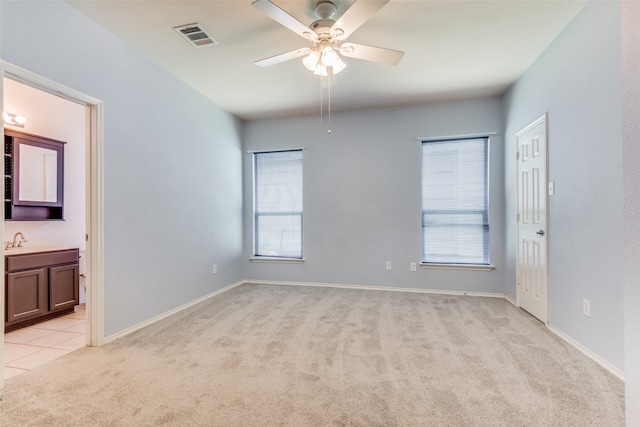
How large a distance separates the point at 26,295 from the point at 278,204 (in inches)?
123

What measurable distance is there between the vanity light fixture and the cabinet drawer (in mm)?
1550

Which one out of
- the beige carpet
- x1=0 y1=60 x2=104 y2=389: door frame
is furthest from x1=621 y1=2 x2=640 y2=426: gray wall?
x1=0 y1=60 x2=104 y2=389: door frame

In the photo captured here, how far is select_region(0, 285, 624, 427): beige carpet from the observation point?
1646 mm

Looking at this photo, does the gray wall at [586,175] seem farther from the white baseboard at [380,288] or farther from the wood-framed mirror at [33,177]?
the wood-framed mirror at [33,177]

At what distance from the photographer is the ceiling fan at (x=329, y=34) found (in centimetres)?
193

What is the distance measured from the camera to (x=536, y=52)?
2.95 metres

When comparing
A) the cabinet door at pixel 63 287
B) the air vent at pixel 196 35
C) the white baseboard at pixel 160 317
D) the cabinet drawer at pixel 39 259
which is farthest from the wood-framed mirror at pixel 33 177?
the air vent at pixel 196 35

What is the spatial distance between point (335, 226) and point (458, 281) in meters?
1.90

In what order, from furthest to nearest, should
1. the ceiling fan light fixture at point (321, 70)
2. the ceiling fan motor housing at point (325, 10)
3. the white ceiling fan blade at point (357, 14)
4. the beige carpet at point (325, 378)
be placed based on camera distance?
the ceiling fan light fixture at point (321, 70), the ceiling fan motor housing at point (325, 10), the white ceiling fan blade at point (357, 14), the beige carpet at point (325, 378)

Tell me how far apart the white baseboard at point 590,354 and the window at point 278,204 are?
329cm

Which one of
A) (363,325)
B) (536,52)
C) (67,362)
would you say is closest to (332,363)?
(363,325)

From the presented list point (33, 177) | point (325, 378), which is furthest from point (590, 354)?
point (33, 177)

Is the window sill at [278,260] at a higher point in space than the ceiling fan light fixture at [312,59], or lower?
lower

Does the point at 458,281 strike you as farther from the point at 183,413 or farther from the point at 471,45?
the point at 183,413
